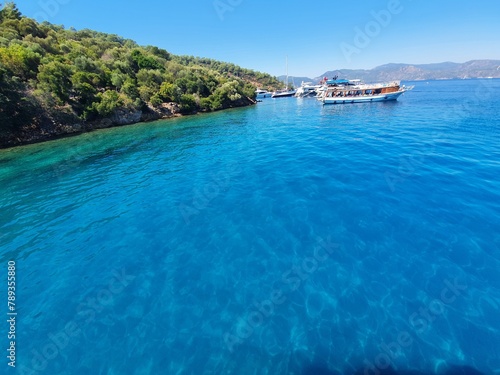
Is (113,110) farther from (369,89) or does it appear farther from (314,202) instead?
(369,89)

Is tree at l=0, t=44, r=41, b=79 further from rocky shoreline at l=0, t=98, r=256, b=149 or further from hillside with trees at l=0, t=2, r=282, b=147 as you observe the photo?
rocky shoreline at l=0, t=98, r=256, b=149

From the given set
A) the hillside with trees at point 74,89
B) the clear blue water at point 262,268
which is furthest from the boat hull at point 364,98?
the clear blue water at point 262,268

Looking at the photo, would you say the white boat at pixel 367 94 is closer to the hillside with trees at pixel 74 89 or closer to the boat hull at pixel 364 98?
the boat hull at pixel 364 98

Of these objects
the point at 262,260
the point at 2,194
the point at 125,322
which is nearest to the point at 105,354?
the point at 125,322

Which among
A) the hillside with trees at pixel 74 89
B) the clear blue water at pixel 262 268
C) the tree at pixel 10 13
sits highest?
the tree at pixel 10 13

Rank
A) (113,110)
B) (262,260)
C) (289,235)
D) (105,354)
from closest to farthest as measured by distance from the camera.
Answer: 1. (105,354)
2. (262,260)
3. (289,235)
4. (113,110)

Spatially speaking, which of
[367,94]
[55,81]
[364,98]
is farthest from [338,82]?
[55,81]

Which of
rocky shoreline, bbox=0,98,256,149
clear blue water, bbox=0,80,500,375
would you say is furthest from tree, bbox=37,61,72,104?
clear blue water, bbox=0,80,500,375
